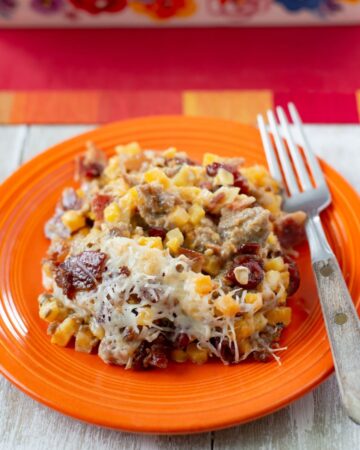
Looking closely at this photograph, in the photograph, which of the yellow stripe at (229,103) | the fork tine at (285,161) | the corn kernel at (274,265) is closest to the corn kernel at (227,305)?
the corn kernel at (274,265)

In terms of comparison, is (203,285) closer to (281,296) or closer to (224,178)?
(281,296)

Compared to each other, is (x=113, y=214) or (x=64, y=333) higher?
(x=113, y=214)

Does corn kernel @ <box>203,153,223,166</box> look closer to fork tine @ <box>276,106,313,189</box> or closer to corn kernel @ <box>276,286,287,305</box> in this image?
fork tine @ <box>276,106,313,189</box>

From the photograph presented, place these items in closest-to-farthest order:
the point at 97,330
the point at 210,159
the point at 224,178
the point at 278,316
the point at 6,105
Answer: the point at 97,330 → the point at 278,316 → the point at 224,178 → the point at 210,159 → the point at 6,105

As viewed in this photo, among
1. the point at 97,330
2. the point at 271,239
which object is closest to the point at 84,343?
the point at 97,330

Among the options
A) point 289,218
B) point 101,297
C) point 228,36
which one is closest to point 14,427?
point 101,297

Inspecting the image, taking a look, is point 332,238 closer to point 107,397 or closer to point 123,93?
point 107,397
